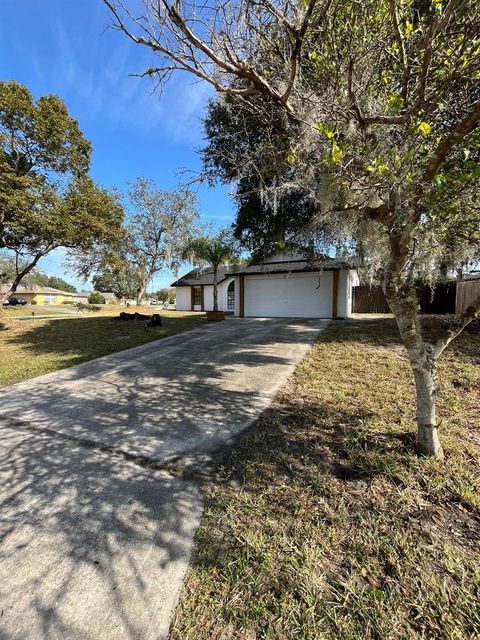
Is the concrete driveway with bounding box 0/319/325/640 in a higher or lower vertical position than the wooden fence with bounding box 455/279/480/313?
lower

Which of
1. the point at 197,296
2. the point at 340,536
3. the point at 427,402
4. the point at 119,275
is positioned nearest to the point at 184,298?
the point at 197,296

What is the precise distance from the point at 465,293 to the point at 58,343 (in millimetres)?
15806

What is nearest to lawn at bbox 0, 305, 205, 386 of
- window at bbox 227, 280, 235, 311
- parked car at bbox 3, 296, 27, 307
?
window at bbox 227, 280, 235, 311

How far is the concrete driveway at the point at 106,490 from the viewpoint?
1.45 metres

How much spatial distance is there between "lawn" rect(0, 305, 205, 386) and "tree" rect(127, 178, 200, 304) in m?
10.5

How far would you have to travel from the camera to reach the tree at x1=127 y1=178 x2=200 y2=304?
21.0 meters

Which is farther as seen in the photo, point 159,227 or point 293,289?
point 159,227

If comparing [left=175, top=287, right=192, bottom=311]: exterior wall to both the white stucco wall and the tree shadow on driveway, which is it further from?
the tree shadow on driveway

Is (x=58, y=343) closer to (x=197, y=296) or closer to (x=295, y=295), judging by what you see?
(x=295, y=295)

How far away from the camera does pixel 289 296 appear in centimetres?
1501

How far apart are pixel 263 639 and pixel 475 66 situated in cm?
393

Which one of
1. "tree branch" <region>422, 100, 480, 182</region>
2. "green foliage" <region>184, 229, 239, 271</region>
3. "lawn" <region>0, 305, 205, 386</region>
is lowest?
"lawn" <region>0, 305, 205, 386</region>

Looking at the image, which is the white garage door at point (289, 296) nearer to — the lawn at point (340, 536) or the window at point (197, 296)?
the window at point (197, 296)

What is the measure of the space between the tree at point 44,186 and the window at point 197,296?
11835 millimetres
